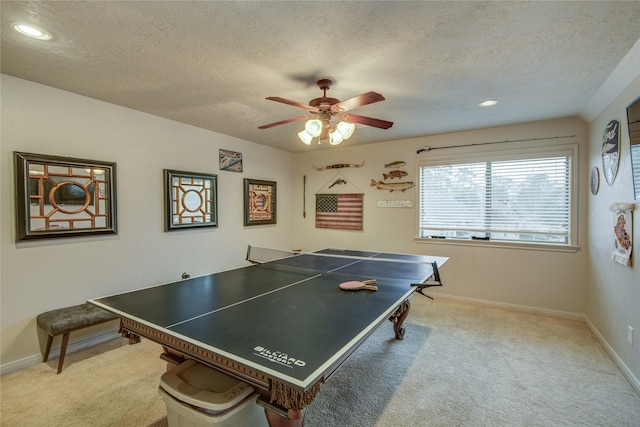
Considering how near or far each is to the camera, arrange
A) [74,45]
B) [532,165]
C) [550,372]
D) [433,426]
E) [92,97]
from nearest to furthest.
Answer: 1. [433,426]
2. [74,45]
3. [550,372]
4. [92,97]
5. [532,165]

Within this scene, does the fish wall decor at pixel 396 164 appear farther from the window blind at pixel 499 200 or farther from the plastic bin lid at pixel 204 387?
the plastic bin lid at pixel 204 387

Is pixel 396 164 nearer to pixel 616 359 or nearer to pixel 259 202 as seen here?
pixel 259 202

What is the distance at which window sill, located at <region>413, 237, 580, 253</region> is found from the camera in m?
3.61

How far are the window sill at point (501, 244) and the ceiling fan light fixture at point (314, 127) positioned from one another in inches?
115

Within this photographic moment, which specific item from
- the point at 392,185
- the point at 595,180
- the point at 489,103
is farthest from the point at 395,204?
the point at 595,180

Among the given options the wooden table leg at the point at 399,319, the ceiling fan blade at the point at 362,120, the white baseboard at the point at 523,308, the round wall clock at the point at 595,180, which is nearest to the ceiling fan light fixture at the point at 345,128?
the ceiling fan blade at the point at 362,120

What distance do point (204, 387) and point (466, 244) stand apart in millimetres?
3903

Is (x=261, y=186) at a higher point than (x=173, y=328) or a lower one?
higher

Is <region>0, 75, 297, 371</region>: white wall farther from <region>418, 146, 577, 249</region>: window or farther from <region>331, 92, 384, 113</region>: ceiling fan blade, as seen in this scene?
<region>418, 146, 577, 249</region>: window

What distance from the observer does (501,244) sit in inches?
156

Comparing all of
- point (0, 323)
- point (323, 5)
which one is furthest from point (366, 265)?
point (0, 323)

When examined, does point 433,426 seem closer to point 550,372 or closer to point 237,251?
point 550,372

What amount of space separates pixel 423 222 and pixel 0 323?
4913mm

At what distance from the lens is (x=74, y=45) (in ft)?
6.42
